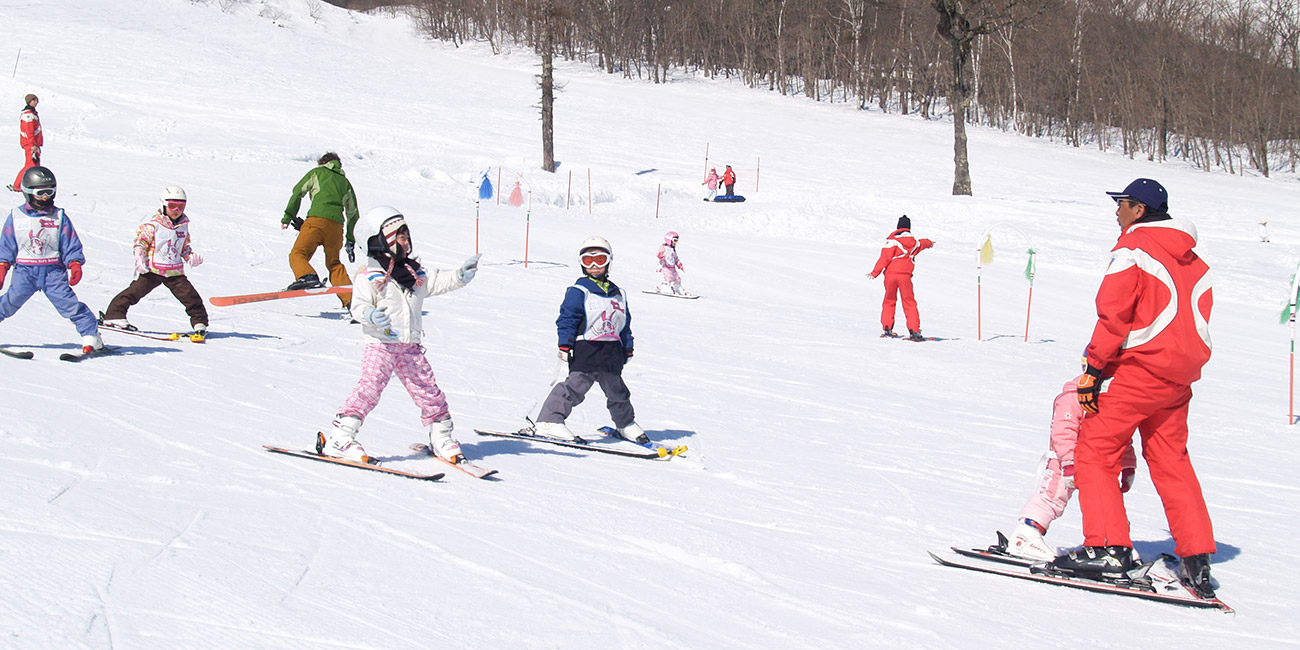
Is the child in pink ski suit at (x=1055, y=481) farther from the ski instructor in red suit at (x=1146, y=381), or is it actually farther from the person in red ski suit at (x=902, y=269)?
the person in red ski suit at (x=902, y=269)

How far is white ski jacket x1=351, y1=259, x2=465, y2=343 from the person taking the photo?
6.09 m

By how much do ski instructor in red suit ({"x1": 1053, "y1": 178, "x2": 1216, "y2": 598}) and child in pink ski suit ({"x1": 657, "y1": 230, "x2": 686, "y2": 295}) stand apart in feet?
39.3

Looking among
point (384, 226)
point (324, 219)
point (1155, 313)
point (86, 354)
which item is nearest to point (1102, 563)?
point (1155, 313)

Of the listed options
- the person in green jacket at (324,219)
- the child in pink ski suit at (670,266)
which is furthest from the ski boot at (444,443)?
the child in pink ski suit at (670,266)

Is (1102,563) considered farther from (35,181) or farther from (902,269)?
(902,269)

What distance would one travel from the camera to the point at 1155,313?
4.77 m

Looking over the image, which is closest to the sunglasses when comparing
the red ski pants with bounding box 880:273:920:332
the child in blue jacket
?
the child in blue jacket

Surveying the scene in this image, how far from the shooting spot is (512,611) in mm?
3902

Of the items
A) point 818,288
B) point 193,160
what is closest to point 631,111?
point 193,160

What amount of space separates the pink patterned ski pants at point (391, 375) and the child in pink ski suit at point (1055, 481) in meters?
3.53

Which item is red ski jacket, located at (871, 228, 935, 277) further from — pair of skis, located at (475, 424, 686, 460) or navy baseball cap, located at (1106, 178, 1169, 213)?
navy baseball cap, located at (1106, 178, 1169, 213)

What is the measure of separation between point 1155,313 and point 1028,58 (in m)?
59.5

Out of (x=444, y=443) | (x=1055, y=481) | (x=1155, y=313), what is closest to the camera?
(x=1155, y=313)

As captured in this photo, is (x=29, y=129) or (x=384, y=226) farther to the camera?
(x=29, y=129)
